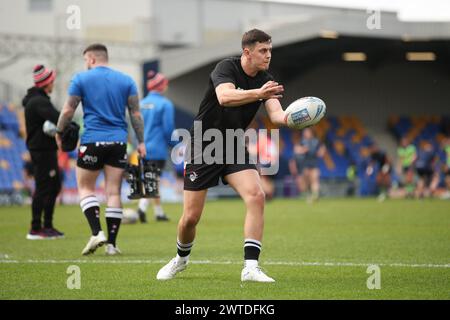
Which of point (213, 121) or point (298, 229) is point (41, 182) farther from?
point (213, 121)

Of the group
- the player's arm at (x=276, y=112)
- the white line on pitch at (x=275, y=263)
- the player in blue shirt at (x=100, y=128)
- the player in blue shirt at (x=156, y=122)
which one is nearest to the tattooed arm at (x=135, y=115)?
the player in blue shirt at (x=100, y=128)

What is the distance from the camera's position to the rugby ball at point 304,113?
814 cm

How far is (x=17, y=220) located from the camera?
19312mm

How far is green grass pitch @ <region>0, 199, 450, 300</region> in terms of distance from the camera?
25.9ft

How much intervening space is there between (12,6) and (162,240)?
1152 inches

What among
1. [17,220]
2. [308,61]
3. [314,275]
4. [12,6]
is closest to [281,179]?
[308,61]

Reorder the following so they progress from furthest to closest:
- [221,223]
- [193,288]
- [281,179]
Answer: [281,179]
[221,223]
[193,288]

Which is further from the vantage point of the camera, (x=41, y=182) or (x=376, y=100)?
(x=376, y=100)

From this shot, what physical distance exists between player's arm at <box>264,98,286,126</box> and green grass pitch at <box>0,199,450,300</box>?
4.95 ft

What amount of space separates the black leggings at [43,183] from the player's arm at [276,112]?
630 cm

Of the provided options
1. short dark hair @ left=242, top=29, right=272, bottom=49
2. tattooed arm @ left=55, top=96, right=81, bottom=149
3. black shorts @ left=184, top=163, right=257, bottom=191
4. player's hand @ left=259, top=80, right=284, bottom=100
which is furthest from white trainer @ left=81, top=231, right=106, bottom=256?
player's hand @ left=259, top=80, right=284, bottom=100

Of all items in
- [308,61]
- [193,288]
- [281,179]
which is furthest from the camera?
[308,61]

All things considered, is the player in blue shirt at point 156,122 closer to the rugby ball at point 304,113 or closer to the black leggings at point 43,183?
the black leggings at point 43,183

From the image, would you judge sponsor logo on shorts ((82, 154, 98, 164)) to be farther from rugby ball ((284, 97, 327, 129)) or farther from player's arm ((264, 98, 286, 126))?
rugby ball ((284, 97, 327, 129))
